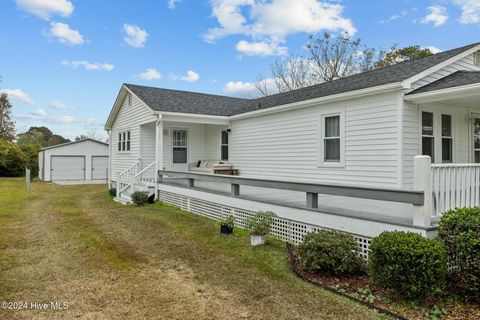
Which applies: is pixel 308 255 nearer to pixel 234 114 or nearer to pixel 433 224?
pixel 433 224

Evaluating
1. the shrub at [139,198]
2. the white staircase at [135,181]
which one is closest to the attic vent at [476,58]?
the white staircase at [135,181]

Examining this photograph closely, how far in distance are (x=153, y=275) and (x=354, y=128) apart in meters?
5.94

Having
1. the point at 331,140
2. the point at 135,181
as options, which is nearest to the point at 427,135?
the point at 331,140

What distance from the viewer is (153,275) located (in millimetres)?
4852

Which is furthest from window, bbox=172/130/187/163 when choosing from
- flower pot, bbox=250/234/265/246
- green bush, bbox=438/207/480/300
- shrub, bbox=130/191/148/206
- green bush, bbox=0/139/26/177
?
green bush, bbox=0/139/26/177

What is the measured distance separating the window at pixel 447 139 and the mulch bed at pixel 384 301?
5.29 metres

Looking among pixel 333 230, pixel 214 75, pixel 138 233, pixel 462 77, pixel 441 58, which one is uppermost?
pixel 214 75

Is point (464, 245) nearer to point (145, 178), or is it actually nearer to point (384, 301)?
point (384, 301)

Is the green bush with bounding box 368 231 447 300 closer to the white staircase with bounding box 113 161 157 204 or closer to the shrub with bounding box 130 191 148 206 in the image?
the shrub with bounding box 130 191 148 206

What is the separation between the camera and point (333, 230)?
525 centimetres

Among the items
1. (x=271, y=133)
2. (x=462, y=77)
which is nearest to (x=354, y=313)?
(x=462, y=77)

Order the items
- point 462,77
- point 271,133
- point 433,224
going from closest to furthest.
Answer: point 433,224
point 462,77
point 271,133

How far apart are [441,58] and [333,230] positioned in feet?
19.2

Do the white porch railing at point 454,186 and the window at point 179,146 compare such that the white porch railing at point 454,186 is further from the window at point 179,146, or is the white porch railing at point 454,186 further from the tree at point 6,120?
the tree at point 6,120
